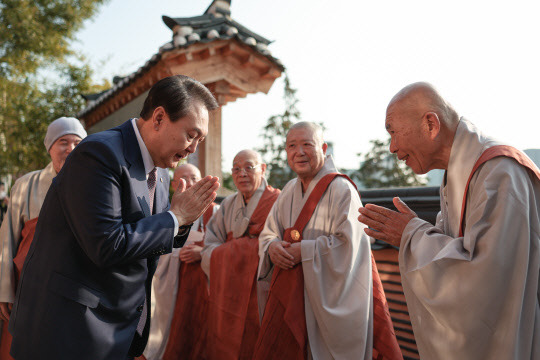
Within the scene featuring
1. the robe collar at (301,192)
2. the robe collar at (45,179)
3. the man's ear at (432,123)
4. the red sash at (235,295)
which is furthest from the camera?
the red sash at (235,295)

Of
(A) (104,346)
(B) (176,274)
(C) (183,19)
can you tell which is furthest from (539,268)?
(C) (183,19)

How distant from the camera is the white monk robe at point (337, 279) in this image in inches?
113

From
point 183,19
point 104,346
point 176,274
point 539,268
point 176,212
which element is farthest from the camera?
point 183,19

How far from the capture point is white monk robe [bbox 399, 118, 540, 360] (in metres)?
1.57

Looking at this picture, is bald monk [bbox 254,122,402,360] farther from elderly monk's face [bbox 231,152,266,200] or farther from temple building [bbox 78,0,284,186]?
temple building [bbox 78,0,284,186]

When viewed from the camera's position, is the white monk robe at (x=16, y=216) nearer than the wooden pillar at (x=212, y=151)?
Yes

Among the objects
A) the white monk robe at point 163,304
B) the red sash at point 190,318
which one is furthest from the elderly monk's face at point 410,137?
the white monk robe at point 163,304

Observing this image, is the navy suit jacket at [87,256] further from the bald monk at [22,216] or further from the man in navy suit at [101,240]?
the bald monk at [22,216]

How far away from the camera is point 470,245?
1656mm

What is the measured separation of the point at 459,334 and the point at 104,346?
1.54m

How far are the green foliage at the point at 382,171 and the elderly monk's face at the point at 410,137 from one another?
1407 cm

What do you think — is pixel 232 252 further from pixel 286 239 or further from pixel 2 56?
pixel 2 56

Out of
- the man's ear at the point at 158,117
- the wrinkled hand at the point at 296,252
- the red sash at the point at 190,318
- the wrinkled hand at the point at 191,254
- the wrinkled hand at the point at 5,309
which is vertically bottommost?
the red sash at the point at 190,318

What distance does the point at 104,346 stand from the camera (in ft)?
5.74
